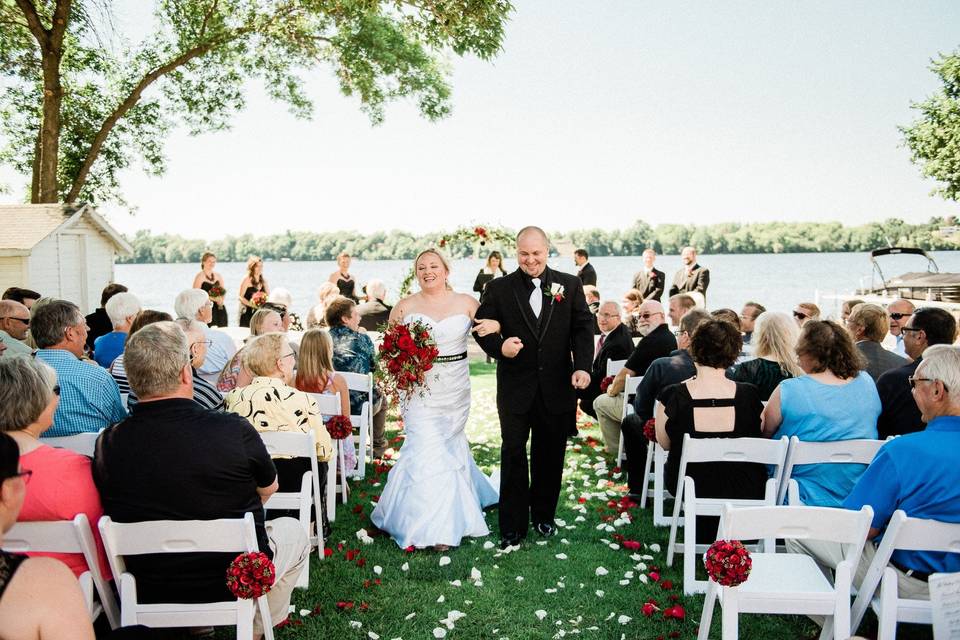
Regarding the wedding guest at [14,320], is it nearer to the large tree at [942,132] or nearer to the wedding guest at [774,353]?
the wedding guest at [774,353]

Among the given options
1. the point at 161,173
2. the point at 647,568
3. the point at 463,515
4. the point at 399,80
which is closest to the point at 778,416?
the point at 647,568

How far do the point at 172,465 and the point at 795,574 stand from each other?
269cm

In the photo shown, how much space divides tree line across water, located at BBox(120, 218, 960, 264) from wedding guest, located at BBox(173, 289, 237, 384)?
3329 cm

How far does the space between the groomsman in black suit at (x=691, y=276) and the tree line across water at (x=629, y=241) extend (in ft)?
91.7

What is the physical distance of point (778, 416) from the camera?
4285 millimetres

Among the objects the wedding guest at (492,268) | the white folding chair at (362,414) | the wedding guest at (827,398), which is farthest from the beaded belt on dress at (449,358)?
the wedding guest at (492,268)

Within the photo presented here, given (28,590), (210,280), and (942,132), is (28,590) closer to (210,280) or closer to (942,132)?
(210,280)

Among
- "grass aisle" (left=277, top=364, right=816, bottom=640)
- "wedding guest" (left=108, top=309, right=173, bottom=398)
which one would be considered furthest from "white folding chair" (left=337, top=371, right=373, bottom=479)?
"wedding guest" (left=108, top=309, right=173, bottom=398)

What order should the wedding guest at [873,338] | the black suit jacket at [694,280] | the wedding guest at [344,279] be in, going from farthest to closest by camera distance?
the wedding guest at [344,279] → the black suit jacket at [694,280] → the wedding guest at [873,338]

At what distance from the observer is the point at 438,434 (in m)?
5.26

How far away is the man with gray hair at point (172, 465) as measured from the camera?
115 inches

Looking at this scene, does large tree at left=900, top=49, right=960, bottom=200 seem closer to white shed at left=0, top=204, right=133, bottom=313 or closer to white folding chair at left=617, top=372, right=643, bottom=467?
white folding chair at left=617, top=372, right=643, bottom=467

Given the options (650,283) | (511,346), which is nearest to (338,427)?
(511,346)

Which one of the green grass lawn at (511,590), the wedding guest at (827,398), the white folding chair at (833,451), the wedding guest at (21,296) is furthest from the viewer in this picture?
the wedding guest at (21,296)
